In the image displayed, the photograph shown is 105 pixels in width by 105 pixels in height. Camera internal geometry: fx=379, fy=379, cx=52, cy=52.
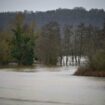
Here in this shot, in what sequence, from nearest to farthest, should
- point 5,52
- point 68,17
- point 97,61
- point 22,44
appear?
point 97,61
point 5,52
point 22,44
point 68,17

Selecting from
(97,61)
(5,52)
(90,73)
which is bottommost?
(90,73)

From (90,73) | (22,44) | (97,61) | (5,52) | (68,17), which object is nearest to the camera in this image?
(90,73)

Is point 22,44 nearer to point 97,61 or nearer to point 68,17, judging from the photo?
point 97,61

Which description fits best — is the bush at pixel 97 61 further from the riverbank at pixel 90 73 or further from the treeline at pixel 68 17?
the treeline at pixel 68 17

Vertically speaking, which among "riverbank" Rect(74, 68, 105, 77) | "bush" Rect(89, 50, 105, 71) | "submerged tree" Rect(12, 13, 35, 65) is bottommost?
"riverbank" Rect(74, 68, 105, 77)

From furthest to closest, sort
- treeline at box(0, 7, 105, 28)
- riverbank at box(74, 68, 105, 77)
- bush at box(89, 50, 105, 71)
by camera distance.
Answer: treeline at box(0, 7, 105, 28)
bush at box(89, 50, 105, 71)
riverbank at box(74, 68, 105, 77)

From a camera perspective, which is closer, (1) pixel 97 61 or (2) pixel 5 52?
(1) pixel 97 61

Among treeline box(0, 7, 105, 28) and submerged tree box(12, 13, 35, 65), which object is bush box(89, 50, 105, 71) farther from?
treeline box(0, 7, 105, 28)

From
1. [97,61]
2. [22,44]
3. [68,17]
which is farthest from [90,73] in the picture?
[68,17]

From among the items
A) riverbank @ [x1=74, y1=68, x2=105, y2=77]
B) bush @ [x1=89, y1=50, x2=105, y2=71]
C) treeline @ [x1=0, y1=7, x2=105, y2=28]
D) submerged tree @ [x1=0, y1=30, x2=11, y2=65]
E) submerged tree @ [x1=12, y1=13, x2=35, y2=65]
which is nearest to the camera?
riverbank @ [x1=74, y1=68, x2=105, y2=77]

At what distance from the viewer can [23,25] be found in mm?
52156

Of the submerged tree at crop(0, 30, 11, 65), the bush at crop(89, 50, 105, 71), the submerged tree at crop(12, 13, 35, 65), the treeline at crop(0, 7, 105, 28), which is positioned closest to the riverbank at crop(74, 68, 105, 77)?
the bush at crop(89, 50, 105, 71)

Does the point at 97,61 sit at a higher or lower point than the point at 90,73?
higher

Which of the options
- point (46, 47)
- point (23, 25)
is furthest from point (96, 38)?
point (23, 25)
